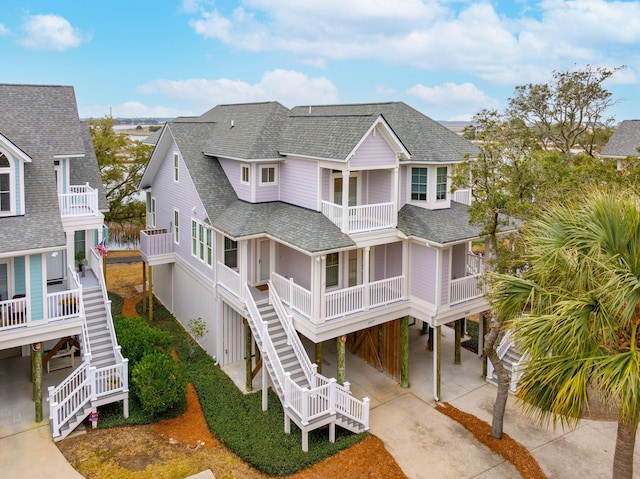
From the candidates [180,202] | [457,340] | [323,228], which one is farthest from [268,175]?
[457,340]

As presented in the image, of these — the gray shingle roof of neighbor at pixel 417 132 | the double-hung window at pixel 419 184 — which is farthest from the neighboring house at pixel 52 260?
the double-hung window at pixel 419 184

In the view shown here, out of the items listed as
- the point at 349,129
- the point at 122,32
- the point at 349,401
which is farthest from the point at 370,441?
the point at 122,32

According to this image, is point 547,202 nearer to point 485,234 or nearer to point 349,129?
point 485,234

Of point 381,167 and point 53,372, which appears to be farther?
point 53,372

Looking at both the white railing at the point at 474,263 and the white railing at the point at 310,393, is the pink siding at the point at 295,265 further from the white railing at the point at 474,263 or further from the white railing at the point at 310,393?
the white railing at the point at 474,263

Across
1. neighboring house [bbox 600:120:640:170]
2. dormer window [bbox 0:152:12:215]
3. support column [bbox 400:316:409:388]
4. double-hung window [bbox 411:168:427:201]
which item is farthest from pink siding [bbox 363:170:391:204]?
neighboring house [bbox 600:120:640:170]

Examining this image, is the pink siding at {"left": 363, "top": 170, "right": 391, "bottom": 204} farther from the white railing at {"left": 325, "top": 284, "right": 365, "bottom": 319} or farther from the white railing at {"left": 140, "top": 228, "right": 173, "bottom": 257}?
the white railing at {"left": 140, "top": 228, "right": 173, "bottom": 257}
